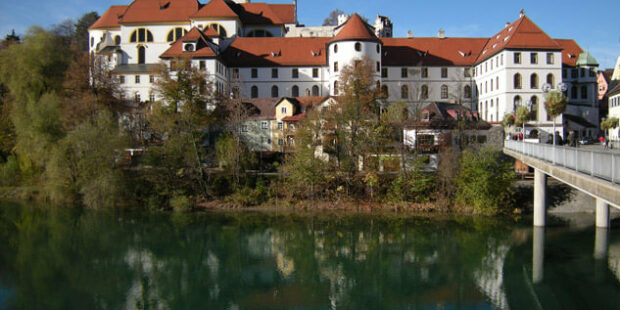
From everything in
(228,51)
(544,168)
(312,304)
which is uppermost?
(228,51)

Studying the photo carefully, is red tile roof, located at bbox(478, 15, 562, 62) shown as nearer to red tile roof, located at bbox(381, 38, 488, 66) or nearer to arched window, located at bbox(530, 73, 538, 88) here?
arched window, located at bbox(530, 73, 538, 88)

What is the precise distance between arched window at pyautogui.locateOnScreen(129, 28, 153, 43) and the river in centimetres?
3018

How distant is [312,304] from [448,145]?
2302cm

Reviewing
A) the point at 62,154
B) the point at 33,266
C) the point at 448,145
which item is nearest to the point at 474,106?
the point at 448,145

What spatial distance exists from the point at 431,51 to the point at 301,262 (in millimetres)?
39274

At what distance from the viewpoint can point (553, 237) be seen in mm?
24203

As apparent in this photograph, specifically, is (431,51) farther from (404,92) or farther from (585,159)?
(585,159)

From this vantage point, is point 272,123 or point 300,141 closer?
point 300,141

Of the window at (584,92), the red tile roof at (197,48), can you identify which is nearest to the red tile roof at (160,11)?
the red tile roof at (197,48)

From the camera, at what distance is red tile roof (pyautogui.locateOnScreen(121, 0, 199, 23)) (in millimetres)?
55844

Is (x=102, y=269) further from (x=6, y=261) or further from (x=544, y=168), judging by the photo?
(x=544, y=168)

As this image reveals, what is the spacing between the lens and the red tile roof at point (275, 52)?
172 ft

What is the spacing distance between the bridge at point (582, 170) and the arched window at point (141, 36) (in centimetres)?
4414

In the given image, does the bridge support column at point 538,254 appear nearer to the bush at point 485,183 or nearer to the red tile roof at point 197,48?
the bush at point 485,183
